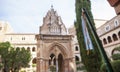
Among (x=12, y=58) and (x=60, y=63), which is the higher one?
(x=12, y=58)

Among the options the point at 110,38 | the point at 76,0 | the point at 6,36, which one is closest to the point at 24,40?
the point at 6,36

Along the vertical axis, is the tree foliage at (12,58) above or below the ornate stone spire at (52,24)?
below

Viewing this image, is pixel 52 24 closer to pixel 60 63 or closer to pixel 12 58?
pixel 60 63

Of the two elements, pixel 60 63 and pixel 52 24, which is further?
pixel 60 63

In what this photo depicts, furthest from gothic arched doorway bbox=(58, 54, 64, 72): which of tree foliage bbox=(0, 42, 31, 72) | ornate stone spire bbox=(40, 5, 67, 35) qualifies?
tree foliage bbox=(0, 42, 31, 72)

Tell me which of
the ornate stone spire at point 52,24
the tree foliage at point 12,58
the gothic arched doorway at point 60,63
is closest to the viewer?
the ornate stone spire at point 52,24

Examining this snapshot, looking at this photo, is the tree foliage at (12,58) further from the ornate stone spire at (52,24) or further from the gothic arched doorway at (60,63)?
the ornate stone spire at (52,24)

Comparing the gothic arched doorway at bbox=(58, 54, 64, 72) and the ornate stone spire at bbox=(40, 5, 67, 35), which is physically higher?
the ornate stone spire at bbox=(40, 5, 67, 35)

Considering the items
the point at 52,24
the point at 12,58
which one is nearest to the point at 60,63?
the point at 52,24

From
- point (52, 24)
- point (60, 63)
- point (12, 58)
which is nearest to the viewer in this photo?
point (52, 24)

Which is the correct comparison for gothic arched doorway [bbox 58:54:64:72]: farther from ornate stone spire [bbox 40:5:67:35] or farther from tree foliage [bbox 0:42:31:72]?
tree foliage [bbox 0:42:31:72]

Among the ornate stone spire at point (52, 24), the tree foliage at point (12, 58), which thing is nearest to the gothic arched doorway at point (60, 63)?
the ornate stone spire at point (52, 24)

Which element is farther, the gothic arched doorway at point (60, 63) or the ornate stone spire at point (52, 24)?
the gothic arched doorway at point (60, 63)

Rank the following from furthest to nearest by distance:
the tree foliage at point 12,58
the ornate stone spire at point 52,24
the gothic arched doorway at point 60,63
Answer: the tree foliage at point 12,58
the gothic arched doorway at point 60,63
the ornate stone spire at point 52,24
